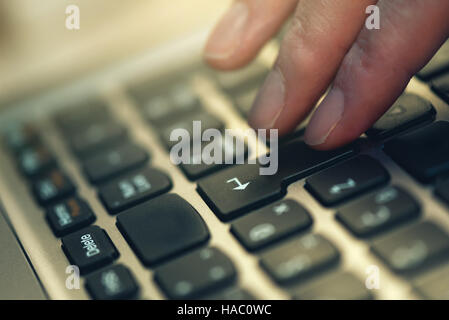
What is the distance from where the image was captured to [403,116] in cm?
39

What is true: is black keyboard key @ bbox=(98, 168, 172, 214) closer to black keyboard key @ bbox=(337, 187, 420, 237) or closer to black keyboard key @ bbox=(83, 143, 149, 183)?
black keyboard key @ bbox=(83, 143, 149, 183)

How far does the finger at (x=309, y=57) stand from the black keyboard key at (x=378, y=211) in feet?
0.32

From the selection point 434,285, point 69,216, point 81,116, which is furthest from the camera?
point 81,116

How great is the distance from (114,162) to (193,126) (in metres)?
0.06

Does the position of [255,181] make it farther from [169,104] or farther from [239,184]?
[169,104]

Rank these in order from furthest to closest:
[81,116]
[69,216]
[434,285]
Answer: [81,116], [69,216], [434,285]

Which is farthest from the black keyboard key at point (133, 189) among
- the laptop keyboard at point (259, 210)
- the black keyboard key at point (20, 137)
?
the black keyboard key at point (20, 137)

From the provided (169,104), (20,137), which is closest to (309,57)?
(169,104)

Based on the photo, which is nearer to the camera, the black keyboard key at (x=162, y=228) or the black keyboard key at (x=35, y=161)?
the black keyboard key at (x=162, y=228)

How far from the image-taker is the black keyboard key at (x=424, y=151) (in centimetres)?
34

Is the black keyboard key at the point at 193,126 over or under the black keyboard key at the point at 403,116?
over

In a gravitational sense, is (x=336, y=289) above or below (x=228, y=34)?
below

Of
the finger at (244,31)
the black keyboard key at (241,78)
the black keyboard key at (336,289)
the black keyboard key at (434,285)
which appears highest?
the finger at (244,31)

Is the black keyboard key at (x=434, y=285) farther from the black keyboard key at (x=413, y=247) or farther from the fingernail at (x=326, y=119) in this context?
the fingernail at (x=326, y=119)
